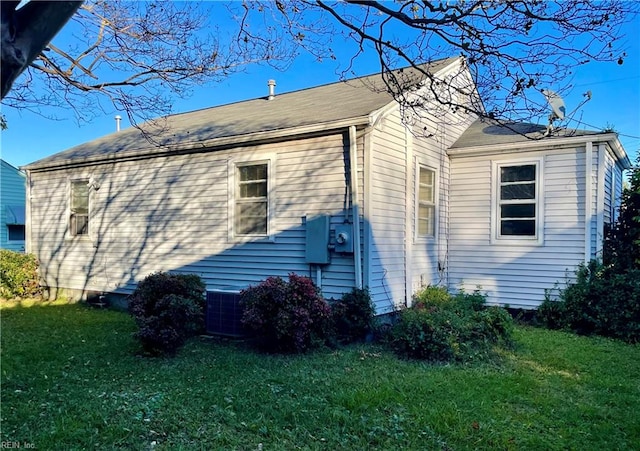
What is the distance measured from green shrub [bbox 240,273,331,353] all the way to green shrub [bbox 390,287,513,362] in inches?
44.0

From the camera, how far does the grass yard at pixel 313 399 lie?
139 inches

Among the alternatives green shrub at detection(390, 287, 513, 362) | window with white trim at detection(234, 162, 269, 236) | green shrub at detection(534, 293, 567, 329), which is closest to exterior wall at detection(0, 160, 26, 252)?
window with white trim at detection(234, 162, 269, 236)

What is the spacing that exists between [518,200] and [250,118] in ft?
18.3

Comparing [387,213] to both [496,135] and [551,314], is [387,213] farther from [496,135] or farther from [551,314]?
[551,314]

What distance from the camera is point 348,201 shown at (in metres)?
7.07

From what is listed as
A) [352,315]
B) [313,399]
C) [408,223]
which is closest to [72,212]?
[352,315]

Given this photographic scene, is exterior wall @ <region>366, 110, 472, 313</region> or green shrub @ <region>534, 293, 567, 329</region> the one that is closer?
exterior wall @ <region>366, 110, 472, 313</region>

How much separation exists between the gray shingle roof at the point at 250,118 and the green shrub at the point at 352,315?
107 inches

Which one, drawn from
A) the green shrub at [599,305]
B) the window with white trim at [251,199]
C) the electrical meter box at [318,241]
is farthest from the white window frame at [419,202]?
the window with white trim at [251,199]

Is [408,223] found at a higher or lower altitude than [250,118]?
lower

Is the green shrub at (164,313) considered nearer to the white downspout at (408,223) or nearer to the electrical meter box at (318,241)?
the electrical meter box at (318,241)

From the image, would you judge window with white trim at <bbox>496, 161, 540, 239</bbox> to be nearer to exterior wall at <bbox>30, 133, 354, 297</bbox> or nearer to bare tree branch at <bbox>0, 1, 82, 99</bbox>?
exterior wall at <bbox>30, 133, 354, 297</bbox>

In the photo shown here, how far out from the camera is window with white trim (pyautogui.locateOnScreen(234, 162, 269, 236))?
805 centimetres

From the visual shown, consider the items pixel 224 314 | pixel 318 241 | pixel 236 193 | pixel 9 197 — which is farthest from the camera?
pixel 9 197
